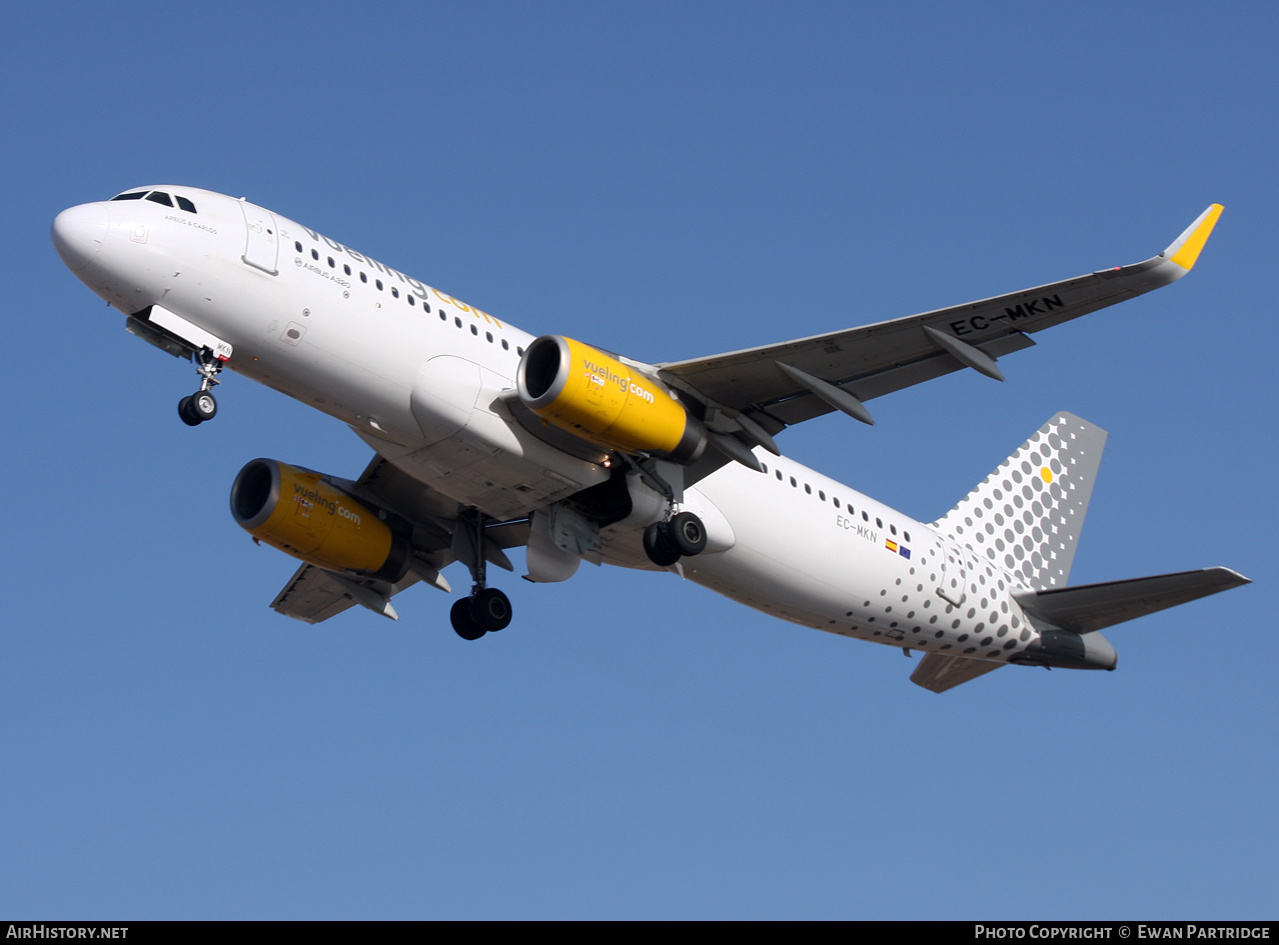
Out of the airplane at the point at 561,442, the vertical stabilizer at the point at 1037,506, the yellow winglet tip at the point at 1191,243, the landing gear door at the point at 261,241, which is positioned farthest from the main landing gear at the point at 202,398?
the vertical stabilizer at the point at 1037,506

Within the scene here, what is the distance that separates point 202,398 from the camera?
22.8 m

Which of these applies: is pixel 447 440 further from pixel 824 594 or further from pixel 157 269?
pixel 824 594

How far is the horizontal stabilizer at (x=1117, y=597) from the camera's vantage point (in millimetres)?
27141

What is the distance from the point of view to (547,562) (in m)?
27.3

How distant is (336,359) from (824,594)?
10821 mm

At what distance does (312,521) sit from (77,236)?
313 inches

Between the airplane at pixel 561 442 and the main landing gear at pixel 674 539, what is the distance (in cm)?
4

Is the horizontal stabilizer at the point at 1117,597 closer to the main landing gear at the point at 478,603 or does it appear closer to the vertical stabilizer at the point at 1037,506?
the vertical stabilizer at the point at 1037,506

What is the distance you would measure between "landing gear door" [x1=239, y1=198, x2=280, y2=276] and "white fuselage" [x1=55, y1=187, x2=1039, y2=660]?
2 cm

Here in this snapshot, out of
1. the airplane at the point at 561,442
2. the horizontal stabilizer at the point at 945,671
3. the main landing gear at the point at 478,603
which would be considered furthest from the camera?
the horizontal stabilizer at the point at 945,671

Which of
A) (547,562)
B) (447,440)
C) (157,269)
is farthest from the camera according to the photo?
(547,562)

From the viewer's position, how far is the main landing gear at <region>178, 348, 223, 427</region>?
2275 centimetres
